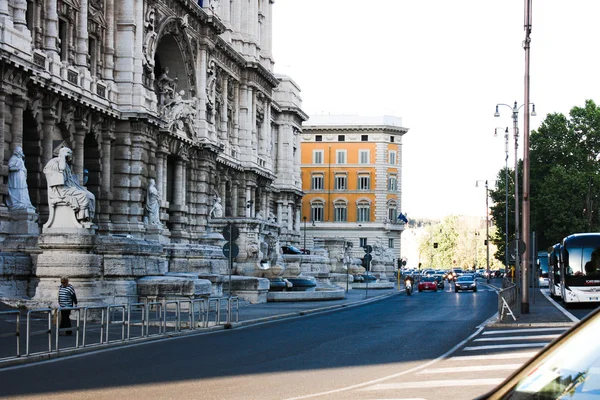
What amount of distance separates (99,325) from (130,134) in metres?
25.8

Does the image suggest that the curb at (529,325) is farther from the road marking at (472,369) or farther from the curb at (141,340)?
the road marking at (472,369)

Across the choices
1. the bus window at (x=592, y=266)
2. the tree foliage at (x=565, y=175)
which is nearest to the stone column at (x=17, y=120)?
the bus window at (x=592, y=266)

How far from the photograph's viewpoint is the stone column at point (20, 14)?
112ft

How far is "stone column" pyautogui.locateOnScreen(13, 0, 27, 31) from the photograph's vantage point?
34156 millimetres

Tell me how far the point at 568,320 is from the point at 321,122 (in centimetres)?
9706

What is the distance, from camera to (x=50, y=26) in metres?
37.5

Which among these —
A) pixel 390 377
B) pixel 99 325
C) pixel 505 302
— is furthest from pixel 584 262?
pixel 390 377

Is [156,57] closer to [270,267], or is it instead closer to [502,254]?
[270,267]

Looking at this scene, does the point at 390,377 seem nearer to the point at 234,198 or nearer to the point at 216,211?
the point at 216,211

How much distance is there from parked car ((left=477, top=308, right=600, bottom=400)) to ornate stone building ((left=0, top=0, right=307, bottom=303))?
22.7 m

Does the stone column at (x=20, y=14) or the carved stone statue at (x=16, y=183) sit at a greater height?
the stone column at (x=20, y=14)

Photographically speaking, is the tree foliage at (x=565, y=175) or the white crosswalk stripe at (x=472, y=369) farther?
the tree foliage at (x=565, y=175)

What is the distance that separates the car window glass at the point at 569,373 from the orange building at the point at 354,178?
116 m

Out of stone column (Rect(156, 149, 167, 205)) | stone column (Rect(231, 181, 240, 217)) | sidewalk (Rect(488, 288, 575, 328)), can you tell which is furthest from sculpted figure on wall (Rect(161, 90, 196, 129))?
sidewalk (Rect(488, 288, 575, 328))
